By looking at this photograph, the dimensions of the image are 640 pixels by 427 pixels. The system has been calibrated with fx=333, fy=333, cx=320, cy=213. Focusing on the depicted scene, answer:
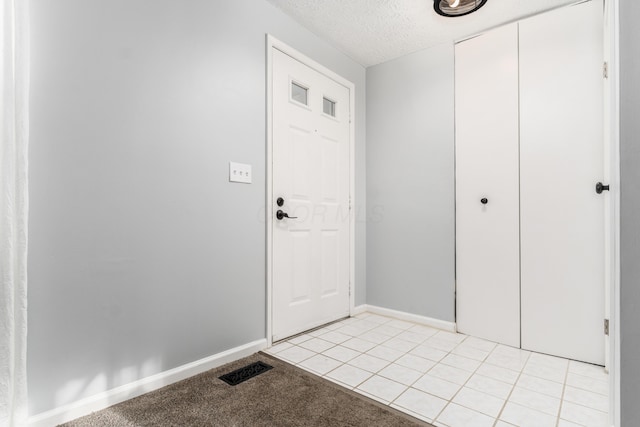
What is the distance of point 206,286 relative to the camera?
1.99m

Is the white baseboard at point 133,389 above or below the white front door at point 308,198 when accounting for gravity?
below

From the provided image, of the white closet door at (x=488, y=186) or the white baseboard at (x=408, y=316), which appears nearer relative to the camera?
the white closet door at (x=488, y=186)

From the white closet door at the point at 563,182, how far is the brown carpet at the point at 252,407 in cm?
145

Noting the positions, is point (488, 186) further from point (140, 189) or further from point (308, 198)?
point (140, 189)

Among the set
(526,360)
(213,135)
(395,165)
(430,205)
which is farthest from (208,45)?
(526,360)

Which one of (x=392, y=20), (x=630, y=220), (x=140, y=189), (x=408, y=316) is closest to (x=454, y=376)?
(x=408, y=316)

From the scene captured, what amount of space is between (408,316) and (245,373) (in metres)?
1.63

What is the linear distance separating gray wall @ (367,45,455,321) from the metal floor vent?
1508mm

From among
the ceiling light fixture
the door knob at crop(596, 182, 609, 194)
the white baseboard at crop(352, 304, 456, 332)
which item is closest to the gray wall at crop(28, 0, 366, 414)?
the ceiling light fixture

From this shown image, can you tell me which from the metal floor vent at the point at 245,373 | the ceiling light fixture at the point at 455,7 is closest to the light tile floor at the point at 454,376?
the metal floor vent at the point at 245,373

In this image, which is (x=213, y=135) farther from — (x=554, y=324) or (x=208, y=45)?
(x=554, y=324)

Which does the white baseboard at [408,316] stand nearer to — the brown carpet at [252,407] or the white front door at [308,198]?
the white front door at [308,198]

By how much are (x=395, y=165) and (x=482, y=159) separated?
767 mm

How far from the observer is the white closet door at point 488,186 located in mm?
2473
